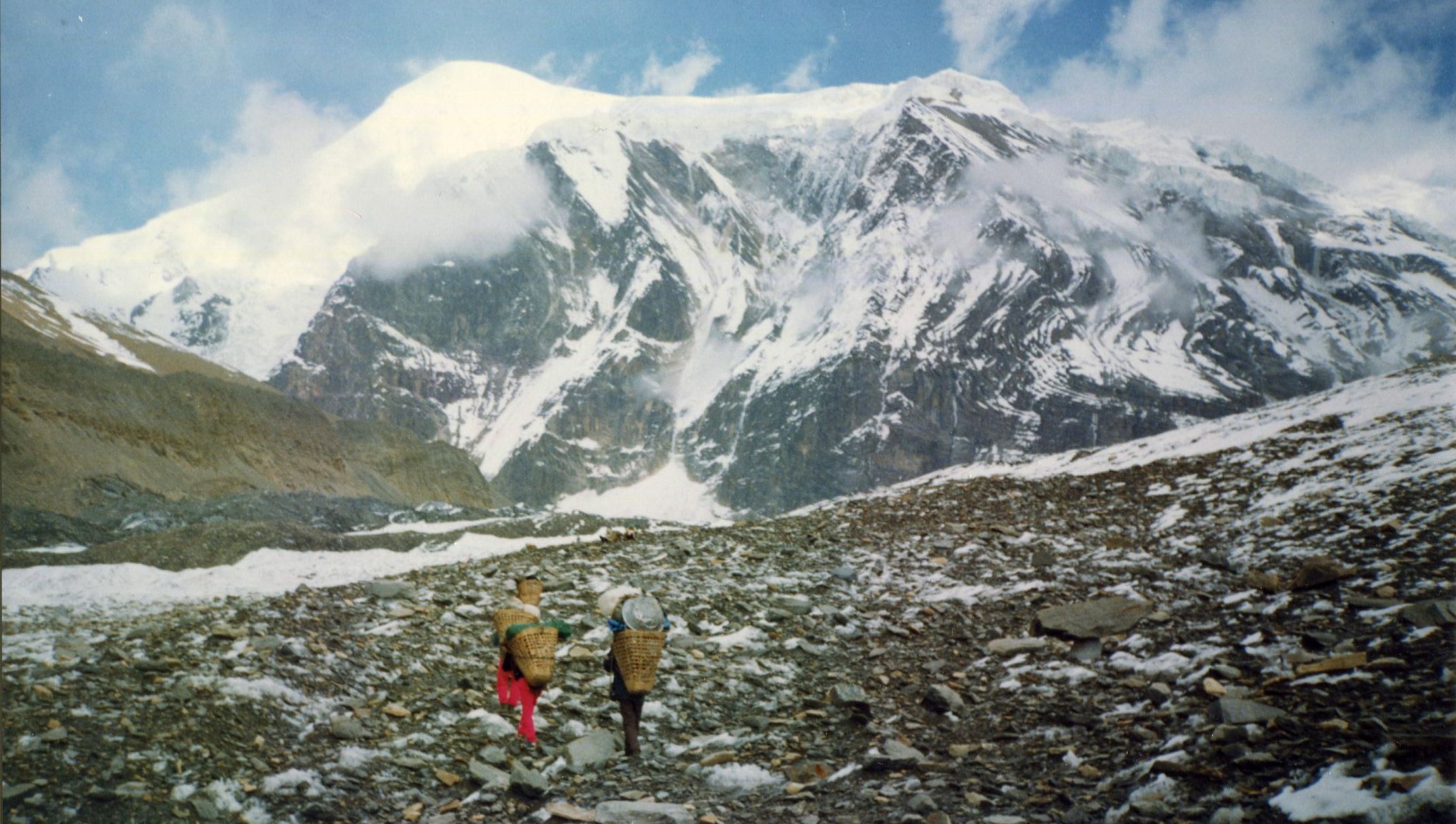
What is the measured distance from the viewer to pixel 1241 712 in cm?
692

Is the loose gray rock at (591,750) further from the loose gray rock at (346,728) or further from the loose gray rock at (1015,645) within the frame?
the loose gray rock at (1015,645)

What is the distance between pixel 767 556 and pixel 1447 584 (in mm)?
9858

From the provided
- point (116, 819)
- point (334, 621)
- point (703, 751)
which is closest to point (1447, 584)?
point (703, 751)

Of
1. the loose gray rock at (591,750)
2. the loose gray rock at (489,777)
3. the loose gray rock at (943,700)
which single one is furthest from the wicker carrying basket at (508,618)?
the loose gray rock at (943,700)

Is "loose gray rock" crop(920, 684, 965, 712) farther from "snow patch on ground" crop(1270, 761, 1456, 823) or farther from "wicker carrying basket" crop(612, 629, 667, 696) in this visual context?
"snow patch on ground" crop(1270, 761, 1456, 823)

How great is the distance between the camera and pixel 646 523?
91.0ft

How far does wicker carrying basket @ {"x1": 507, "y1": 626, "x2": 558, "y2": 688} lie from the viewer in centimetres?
820

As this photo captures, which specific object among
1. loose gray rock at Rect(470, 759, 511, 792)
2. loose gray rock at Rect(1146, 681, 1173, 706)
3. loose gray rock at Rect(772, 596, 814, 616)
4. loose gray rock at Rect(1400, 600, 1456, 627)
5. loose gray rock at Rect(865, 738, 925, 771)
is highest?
loose gray rock at Rect(1400, 600, 1456, 627)

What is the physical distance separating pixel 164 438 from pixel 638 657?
68.6m

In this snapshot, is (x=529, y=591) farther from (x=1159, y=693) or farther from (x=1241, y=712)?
(x=1241, y=712)

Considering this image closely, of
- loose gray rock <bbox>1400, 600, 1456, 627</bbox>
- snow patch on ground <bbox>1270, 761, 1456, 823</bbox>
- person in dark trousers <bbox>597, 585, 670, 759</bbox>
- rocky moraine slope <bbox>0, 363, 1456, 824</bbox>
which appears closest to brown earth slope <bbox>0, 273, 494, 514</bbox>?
rocky moraine slope <bbox>0, 363, 1456, 824</bbox>

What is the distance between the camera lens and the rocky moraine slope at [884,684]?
668cm

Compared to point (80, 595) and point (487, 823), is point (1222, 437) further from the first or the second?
point (80, 595)

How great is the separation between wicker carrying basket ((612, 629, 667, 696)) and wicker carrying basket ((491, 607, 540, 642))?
85 centimetres
